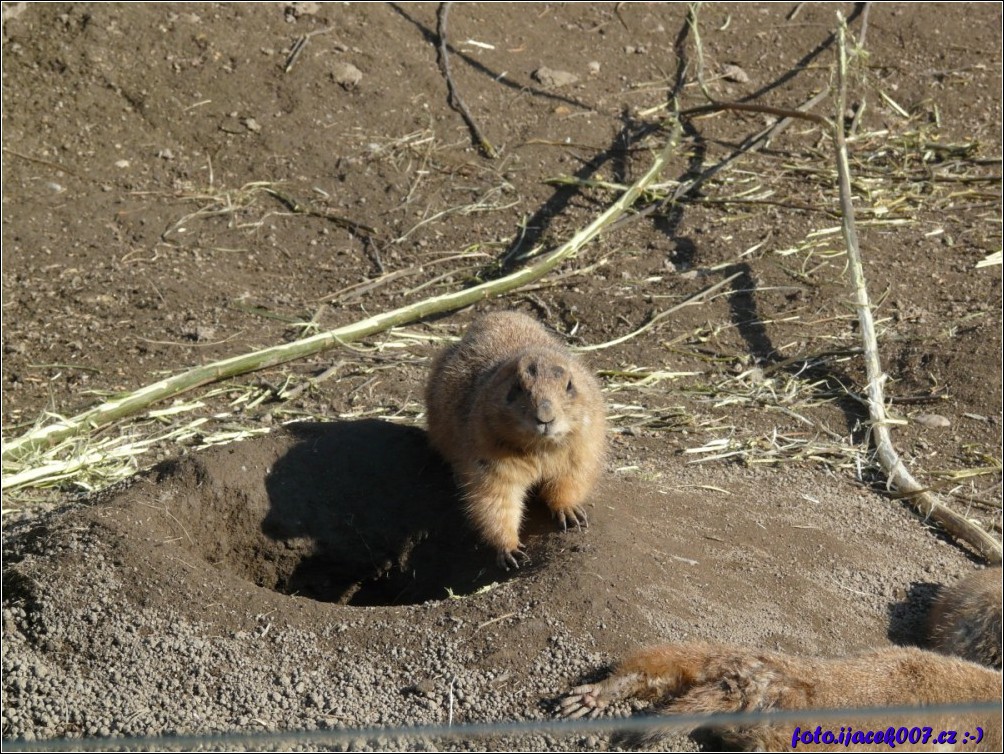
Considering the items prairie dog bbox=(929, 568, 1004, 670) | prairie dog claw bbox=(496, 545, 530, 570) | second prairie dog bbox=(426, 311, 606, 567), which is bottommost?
prairie dog bbox=(929, 568, 1004, 670)

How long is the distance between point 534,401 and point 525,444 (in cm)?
29

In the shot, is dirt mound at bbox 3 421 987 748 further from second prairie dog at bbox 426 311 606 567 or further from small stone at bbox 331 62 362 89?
small stone at bbox 331 62 362 89

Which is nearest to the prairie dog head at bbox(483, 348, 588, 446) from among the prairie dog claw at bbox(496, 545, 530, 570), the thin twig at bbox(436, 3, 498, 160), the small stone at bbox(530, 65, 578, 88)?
the prairie dog claw at bbox(496, 545, 530, 570)

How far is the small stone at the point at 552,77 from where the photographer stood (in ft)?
39.0

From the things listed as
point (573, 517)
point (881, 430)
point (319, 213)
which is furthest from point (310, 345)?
point (881, 430)

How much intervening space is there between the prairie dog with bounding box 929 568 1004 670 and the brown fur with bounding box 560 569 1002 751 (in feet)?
2.12

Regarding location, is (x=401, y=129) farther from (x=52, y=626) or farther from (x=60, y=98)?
(x=52, y=626)

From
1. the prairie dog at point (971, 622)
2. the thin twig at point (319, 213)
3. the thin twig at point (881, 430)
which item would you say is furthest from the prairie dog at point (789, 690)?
the thin twig at point (319, 213)

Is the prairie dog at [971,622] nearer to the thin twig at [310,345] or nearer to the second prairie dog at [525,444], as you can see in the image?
the second prairie dog at [525,444]

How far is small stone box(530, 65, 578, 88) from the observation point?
1188cm

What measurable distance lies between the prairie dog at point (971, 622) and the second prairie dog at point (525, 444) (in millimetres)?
1639

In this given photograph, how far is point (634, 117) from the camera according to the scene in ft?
38.0

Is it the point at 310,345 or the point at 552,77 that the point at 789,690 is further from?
the point at 552,77

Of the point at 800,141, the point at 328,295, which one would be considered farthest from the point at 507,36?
the point at 328,295
